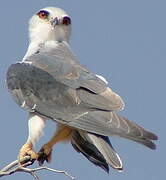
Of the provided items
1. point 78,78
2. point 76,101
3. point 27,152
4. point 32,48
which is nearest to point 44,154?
point 27,152

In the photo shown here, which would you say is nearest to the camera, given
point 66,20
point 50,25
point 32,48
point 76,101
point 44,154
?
point 76,101

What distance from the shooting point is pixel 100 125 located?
23.9 ft

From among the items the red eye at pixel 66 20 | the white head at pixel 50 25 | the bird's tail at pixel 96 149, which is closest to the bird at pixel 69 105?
the bird's tail at pixel 96 149

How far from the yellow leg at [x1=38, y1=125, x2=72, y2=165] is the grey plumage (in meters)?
0.10

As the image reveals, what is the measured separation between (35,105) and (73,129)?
540mm

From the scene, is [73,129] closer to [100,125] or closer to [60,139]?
[60,139]

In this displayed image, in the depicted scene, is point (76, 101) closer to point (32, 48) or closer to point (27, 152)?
point (27, 152)

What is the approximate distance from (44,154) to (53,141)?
20 cm

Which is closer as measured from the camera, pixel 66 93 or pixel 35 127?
pixel 35 127

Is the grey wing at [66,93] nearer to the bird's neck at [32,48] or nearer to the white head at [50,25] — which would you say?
the bird's neck at [32,48]

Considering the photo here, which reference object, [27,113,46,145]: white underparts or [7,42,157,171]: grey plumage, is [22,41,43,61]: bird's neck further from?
[27,113,46,145]: white underparts

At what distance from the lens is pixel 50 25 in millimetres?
10078

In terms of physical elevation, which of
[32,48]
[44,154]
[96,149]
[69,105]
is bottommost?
[44,154]

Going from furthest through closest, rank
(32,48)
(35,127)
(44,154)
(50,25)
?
(50,25)
(32,48)
(44,154)
(35,127)
